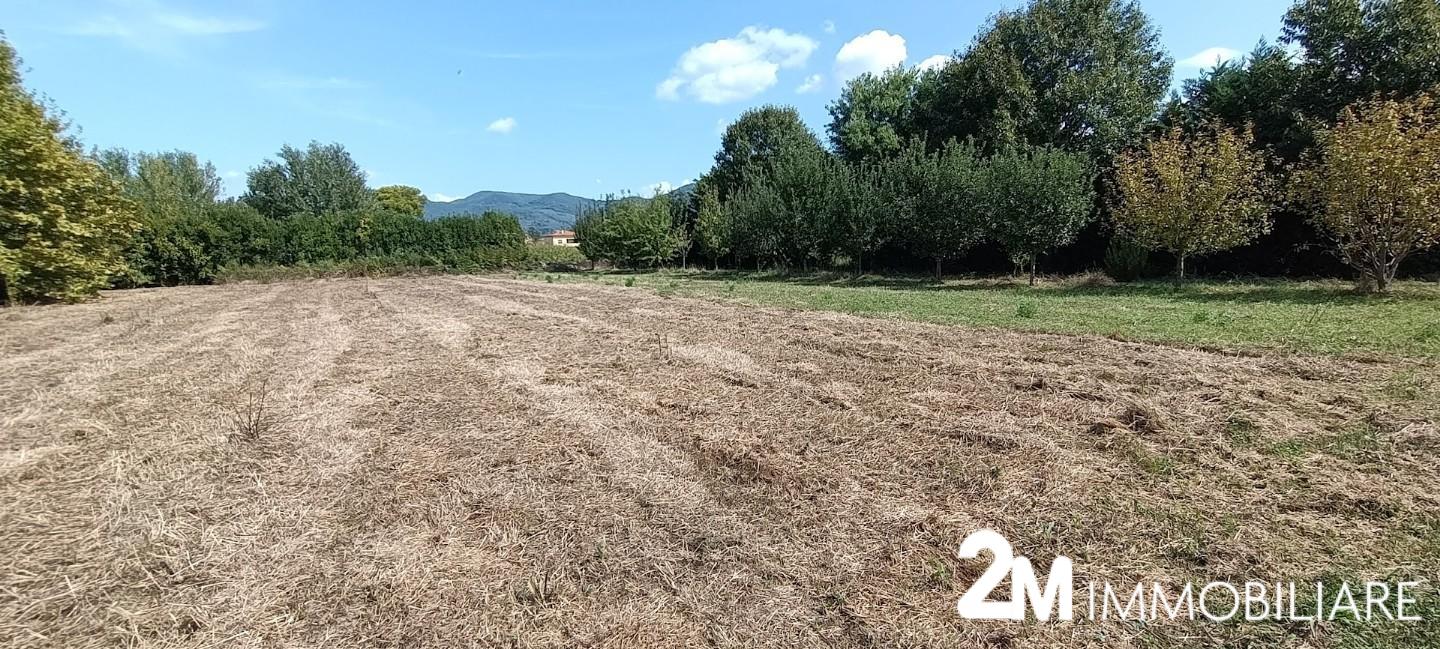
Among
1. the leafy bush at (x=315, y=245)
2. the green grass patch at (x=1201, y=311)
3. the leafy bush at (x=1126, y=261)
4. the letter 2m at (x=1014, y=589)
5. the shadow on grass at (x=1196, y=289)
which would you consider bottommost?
the letter 2m at (x=1014, y=589)

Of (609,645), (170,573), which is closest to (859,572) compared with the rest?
(609,645)

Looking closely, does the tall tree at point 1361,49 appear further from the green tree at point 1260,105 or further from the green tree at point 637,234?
the green tree at point 637,234

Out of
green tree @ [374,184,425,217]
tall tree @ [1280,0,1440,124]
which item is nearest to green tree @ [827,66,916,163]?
tall tree @ [1280,0,1440,124]

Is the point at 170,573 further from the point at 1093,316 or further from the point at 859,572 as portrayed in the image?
the point at 1093,316

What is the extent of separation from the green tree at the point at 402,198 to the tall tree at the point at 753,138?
51.0 meters

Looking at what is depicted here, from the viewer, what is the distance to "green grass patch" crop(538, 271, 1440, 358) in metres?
7.09

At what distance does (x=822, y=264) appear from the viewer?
28.2 meters

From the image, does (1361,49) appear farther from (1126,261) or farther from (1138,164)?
(1126,261)

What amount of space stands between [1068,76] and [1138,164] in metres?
7.47

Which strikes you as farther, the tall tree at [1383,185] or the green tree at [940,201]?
the green tree at [940,201]

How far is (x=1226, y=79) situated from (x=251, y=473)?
27.8 m

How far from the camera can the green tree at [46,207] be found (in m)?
13.0

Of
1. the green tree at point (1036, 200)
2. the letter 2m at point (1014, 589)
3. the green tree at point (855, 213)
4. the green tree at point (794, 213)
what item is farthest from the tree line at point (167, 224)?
the green tree at point (1036, 200)

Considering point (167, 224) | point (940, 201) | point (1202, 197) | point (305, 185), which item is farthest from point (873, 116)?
point (305, 185)
